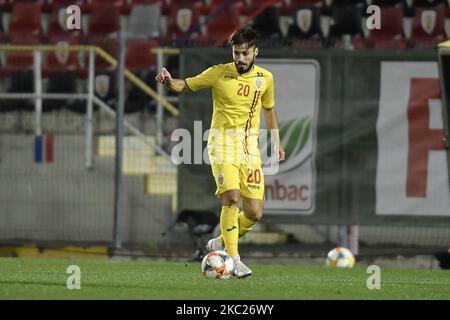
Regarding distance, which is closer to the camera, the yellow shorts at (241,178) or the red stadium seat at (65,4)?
the yellow shorts at (241,178)

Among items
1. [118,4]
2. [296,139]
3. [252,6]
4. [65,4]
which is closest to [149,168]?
A: [296,139]

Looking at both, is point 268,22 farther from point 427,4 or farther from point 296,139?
point 296,139

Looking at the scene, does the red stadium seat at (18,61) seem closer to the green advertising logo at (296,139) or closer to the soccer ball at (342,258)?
the green advertising logo at (296,139)

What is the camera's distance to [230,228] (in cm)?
1167

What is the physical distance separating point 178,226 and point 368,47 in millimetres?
3467

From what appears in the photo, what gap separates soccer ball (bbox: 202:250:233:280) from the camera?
11.2m

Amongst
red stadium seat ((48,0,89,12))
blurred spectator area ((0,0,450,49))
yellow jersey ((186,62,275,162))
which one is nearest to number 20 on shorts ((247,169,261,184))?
yellow jersey ((186,62,275,162))

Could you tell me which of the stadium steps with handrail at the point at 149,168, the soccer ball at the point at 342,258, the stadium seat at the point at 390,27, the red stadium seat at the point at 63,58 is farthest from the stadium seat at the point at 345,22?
the soccer ball at the point at 342,258

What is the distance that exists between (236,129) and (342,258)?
3393mm

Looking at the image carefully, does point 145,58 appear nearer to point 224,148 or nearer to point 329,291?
point 224,148

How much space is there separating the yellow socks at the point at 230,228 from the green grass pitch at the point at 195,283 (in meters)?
0.36

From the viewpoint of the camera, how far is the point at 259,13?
Answer: 809 inches

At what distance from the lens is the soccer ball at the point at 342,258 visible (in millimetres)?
14562
